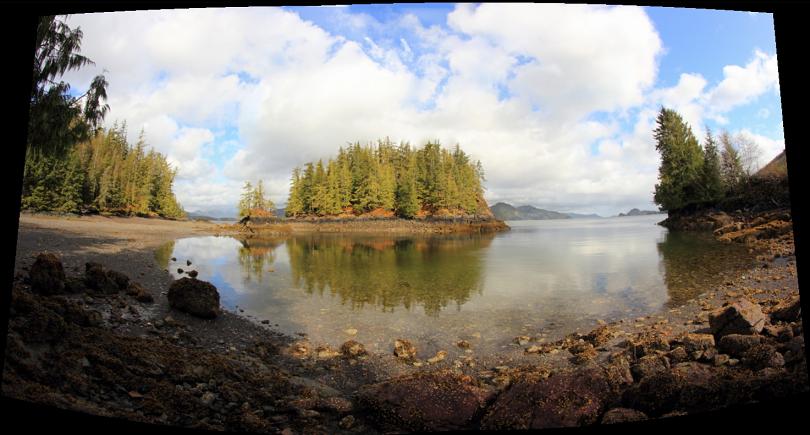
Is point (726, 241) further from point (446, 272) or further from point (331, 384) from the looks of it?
point (331, 384)

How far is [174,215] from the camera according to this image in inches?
2633

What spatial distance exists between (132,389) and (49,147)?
8.36 m

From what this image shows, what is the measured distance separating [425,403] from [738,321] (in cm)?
639

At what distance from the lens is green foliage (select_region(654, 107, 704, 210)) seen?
151 feet

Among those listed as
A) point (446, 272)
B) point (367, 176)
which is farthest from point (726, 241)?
point (367, 176)

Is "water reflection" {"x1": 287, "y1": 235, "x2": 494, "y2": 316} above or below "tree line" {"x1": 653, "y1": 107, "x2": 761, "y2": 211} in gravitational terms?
below

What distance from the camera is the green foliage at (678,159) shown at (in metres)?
45.9

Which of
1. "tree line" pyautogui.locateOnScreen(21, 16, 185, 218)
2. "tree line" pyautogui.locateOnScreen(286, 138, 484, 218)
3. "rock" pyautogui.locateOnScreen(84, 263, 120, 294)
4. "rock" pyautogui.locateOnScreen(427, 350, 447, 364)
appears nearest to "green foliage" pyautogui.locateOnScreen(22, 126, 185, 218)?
"tree line" pyautogui.locateOnScreen(21, 16, 185, 218)

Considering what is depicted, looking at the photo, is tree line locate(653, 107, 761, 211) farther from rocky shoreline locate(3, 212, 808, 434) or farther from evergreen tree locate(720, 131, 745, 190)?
rocky shoreline locate(3, 212, 808, 434)

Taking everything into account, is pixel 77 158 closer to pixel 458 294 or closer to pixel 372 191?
pixel 372 191

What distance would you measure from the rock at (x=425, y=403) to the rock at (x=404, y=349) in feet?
8.91

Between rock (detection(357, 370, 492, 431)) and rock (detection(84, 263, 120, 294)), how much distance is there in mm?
7814

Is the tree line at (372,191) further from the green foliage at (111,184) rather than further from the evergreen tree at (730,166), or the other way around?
the evergreen tree at (730,166)

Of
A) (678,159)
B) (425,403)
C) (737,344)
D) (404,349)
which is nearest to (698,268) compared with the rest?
(737,344)
